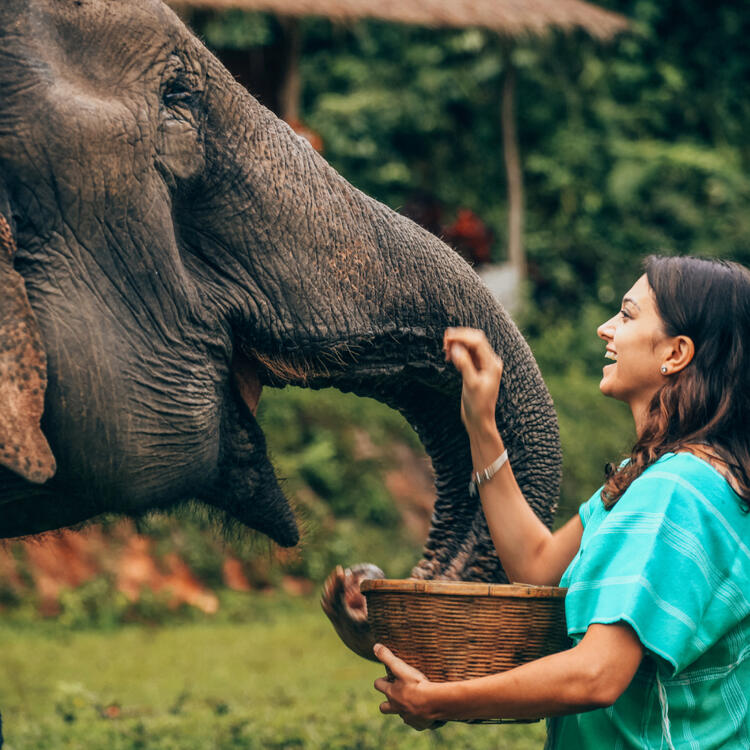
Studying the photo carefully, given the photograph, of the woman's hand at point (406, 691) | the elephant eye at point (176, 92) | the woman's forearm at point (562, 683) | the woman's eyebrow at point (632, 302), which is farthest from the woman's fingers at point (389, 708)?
the elephant eye at point (176, 92)

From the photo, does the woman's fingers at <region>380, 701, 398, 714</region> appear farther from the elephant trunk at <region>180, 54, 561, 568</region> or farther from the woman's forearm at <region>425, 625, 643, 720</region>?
the elephant trunk at <region>180, 54, 561, 568</region>

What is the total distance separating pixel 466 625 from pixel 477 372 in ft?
1.56

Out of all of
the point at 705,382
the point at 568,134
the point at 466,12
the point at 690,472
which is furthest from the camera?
the point at 568,134

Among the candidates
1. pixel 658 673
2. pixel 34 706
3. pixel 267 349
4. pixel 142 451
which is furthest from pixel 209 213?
pixel 34 706

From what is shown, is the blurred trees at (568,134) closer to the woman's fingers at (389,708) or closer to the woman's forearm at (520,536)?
the woman's forearm at (520,536)

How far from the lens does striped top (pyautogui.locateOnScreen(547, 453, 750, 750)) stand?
6.25 feet

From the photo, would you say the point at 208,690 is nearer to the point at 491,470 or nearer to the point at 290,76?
the point at 491,470

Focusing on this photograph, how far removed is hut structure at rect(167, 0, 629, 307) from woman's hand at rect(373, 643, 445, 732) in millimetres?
7040

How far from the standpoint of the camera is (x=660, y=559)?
191 centimetres

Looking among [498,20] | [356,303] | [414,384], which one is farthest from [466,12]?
[356,303]

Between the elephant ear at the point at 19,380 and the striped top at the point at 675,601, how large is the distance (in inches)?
35.7

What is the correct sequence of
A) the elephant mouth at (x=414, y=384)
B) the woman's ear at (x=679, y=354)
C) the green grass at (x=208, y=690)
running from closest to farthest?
the woman's ear at (x=679, y=354)
the elephant mouth at (x=414, y=384)
the green grass at (x=208, y=690)

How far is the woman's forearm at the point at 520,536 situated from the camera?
7.78ft

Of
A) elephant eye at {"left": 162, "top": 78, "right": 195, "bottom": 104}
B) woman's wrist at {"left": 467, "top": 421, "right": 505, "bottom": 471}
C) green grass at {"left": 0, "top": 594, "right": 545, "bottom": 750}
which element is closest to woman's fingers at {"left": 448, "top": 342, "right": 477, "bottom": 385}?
woman's wrist at {"left": 467, "top": 421, "right": 505, "bottom": 471}
